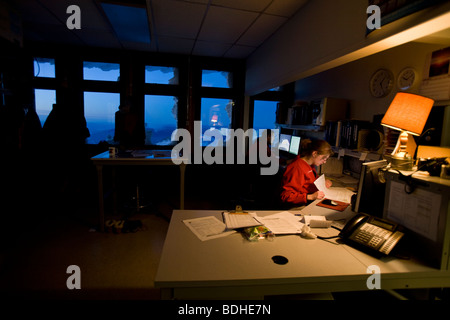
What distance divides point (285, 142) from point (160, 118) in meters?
2.53

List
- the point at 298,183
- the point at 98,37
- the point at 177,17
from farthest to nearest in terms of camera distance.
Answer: the point at 98,37 < the point at 177,17 < the point at 298,183

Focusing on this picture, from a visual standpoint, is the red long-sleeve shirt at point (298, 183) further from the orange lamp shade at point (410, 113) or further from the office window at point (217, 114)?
the office window at point (217, 114)

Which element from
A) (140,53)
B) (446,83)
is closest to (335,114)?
(446,83)

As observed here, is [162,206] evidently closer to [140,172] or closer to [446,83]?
[140,172]

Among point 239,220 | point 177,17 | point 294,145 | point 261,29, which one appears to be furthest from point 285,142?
point 239,220

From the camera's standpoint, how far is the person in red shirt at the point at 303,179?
231 cm

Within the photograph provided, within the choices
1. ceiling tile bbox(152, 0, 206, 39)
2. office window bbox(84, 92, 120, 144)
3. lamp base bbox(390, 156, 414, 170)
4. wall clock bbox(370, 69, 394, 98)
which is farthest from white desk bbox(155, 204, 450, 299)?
office window bbox(84, 92, 120, 144)

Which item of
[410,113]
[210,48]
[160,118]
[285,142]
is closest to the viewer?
[410,113]

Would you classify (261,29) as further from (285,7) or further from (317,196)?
(317,196)

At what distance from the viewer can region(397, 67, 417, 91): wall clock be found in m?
2.35

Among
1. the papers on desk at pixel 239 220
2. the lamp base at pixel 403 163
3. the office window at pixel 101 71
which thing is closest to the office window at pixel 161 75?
the office window at pixel 101 71

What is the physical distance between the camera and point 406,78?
2432 mm

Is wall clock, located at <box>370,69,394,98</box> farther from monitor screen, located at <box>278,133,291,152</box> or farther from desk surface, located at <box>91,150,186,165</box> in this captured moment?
desk surface, located at <box>91,150,186,165</box>

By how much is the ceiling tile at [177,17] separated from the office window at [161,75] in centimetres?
114
